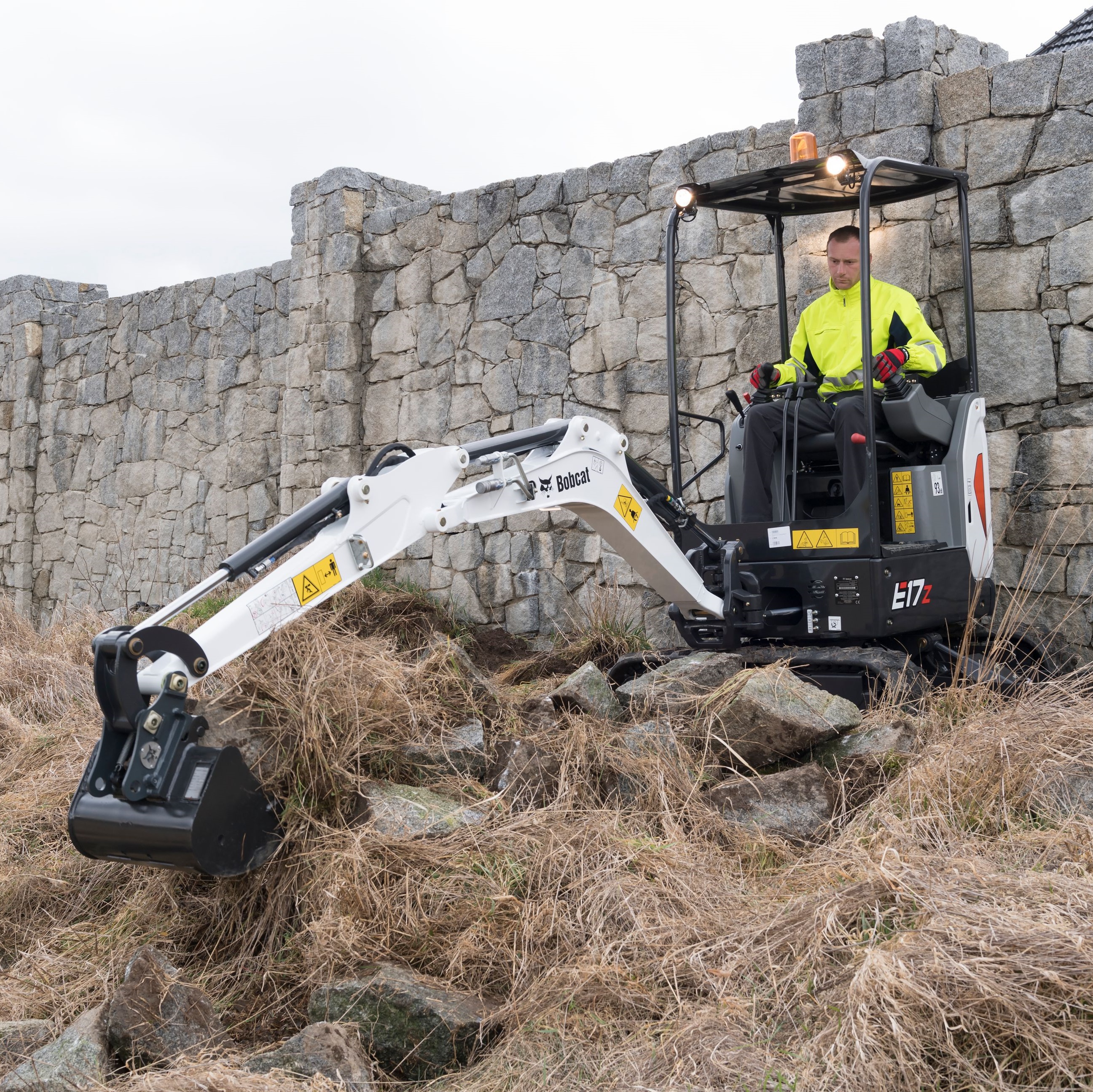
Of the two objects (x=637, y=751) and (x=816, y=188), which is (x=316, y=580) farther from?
(x=816, y=188)

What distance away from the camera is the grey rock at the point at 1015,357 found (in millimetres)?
6230

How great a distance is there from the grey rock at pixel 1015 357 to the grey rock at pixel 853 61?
1.43m

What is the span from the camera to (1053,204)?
6.20 meters

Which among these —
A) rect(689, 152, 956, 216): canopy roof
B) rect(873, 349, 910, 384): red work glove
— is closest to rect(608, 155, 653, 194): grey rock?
rect(689, 152, 956, 216): canopy roof

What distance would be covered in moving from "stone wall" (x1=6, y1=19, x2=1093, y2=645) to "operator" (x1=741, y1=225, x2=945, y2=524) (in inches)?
39.9

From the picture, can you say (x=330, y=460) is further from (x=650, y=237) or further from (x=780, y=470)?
(x=780, y=470)

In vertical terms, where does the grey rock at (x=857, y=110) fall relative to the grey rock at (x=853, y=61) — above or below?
below

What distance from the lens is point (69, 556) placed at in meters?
12.0

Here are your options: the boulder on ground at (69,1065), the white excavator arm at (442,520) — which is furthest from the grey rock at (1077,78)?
the boulder on ground at (69,1065)

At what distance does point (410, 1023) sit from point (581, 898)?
67cm

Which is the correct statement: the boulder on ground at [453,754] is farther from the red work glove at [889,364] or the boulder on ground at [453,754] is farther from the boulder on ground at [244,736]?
the red work glove at [889,364]

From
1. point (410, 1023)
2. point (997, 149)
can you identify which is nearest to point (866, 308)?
point (997, 149)

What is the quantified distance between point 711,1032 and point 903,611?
2498 mm

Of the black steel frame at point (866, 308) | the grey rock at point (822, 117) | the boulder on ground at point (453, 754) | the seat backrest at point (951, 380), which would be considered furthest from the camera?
the grey rock at point (822, 117)
